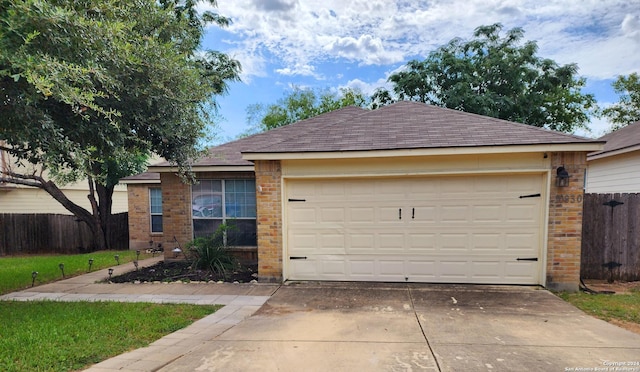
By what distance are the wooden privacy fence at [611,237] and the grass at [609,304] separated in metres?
0.68

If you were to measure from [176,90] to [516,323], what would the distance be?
248 inches

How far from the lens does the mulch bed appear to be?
668 centimetres

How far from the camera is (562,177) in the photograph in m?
5.43

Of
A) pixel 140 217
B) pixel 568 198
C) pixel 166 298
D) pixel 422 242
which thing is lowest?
pixel 166 298

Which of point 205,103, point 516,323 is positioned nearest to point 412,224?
point 516,323

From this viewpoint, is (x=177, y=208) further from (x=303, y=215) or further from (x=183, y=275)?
(x=303, y=215)

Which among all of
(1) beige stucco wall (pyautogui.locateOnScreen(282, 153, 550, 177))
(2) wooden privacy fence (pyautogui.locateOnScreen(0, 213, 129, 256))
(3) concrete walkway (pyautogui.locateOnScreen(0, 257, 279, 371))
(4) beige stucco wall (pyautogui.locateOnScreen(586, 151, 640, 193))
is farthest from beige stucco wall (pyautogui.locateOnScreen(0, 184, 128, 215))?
(4) beige stucco wall (pyautogui.locateOnScreen(586, 151, 640, 193))

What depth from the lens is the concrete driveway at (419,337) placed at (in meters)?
3.11

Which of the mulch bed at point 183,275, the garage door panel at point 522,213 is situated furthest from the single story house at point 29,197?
the garage door panel at point 522,213

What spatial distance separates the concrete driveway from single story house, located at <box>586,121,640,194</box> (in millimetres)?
6027

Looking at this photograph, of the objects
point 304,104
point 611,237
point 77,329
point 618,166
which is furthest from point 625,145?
point 304,104

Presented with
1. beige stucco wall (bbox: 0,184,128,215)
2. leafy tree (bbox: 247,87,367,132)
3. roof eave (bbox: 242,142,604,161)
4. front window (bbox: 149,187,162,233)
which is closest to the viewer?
roof eave (bbox: 242,142,604,161)

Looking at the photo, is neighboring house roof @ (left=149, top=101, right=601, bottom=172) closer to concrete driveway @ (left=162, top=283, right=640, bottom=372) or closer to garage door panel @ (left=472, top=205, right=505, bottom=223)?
garage door panel @ (left=472, top=205, right=505, bottom=223)

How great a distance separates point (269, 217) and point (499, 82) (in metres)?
15.6
